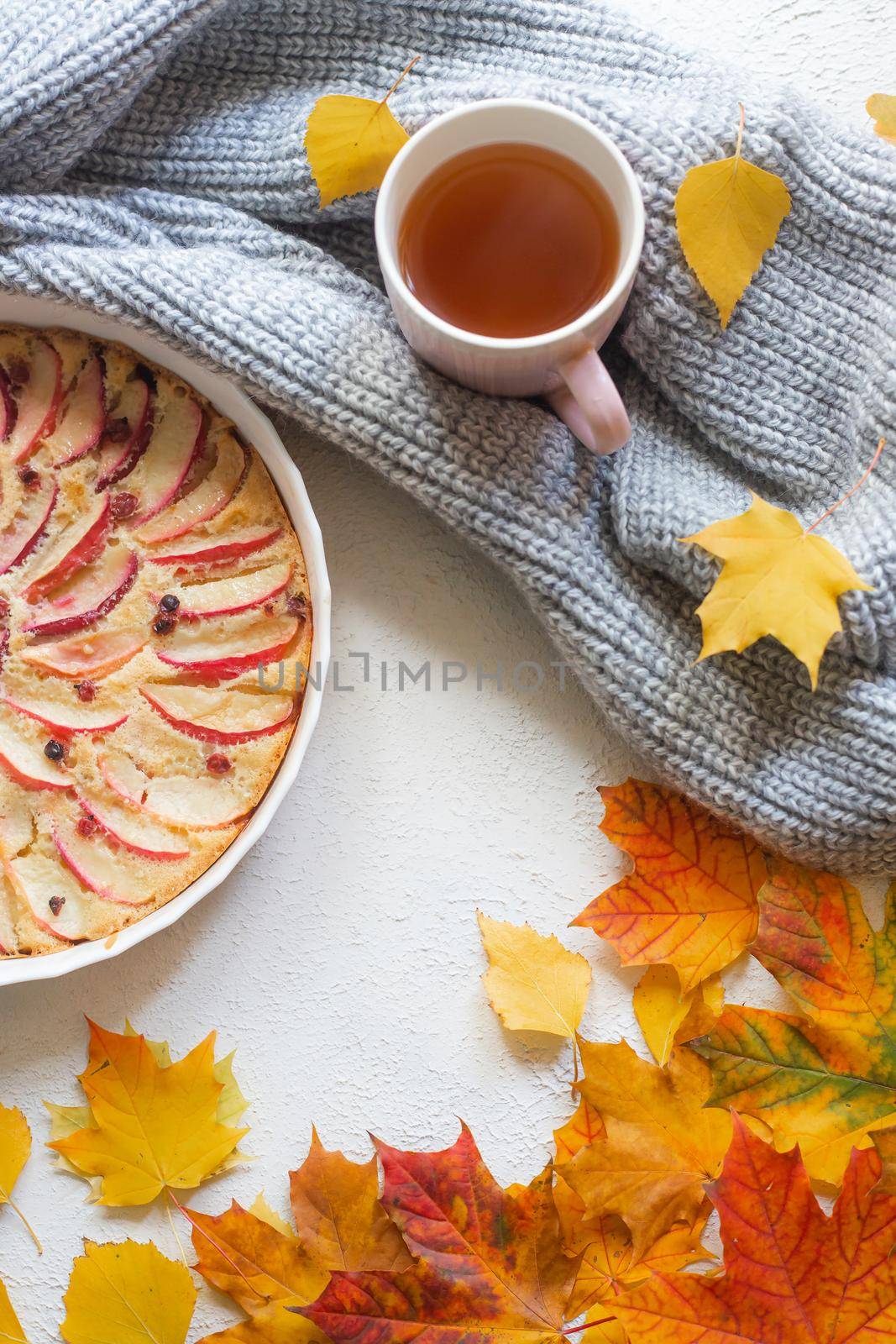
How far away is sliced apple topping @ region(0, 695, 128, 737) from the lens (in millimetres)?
1123

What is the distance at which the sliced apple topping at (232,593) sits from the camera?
1145mm

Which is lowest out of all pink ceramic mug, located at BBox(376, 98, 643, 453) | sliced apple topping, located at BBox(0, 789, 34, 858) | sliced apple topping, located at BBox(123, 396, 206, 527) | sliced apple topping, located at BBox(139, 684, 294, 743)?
sliced apple topping, located at BBox(0, 789, 34, 858)

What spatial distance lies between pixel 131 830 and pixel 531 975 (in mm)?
450

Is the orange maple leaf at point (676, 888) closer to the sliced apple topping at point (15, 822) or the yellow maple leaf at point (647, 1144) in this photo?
the yellow maple leaf at point (647, 1144)

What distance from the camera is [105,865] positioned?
1123 mm

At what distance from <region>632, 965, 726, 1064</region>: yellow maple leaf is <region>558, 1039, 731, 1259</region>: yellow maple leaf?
5 centimetres

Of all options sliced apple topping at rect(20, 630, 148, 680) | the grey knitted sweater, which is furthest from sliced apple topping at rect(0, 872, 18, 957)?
the grey knitted sweater

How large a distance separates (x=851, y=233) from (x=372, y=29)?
0.55 meters

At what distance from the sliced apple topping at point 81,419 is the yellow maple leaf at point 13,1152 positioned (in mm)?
697

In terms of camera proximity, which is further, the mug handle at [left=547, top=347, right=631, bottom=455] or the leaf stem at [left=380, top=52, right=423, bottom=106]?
the leaf stem at [left=380, top=52, right=423, bottom=106]

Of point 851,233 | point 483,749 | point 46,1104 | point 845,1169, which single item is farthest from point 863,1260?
point 851,233

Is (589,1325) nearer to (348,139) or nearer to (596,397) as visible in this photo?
(596,397)

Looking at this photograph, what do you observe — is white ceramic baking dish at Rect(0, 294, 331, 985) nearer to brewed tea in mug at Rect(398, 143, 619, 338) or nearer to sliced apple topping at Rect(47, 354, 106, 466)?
sliced apple topping at Rect(47, 354, 106, 466)

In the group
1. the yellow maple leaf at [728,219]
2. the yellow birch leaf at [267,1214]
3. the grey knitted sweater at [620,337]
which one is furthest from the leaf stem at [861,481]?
the yellow birch leaf at [267,1214]
